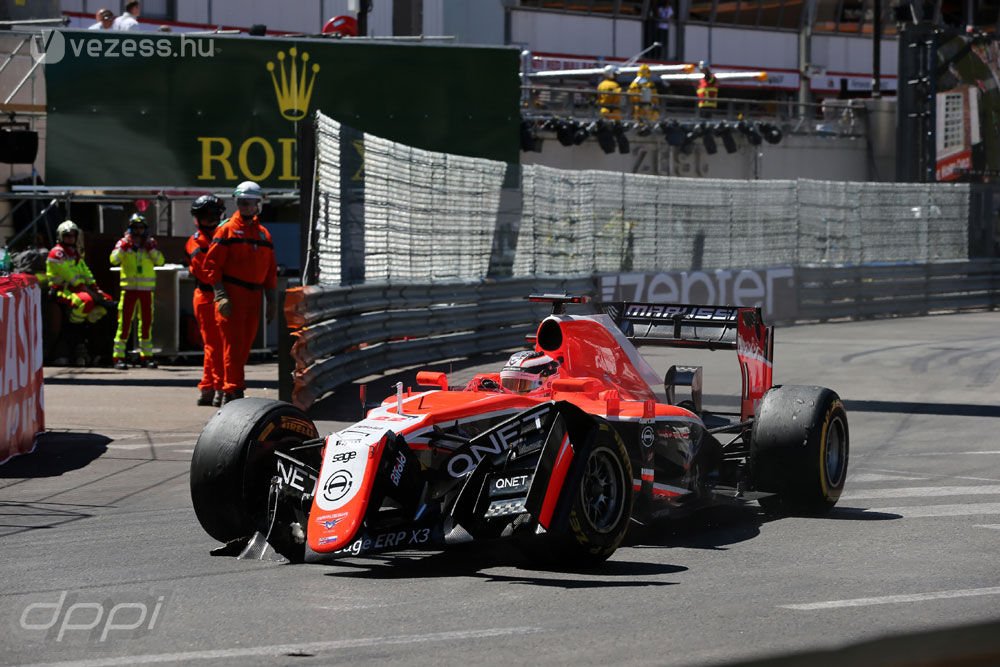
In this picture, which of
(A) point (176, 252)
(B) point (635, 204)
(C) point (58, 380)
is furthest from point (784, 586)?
(B) point (635, 204)

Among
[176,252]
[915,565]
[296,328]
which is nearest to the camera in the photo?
[915,565]

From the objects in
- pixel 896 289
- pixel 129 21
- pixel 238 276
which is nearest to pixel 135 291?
pixel 238 276

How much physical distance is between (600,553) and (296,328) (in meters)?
6.17

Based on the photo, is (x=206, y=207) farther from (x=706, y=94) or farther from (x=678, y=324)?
(x=706, y=94)

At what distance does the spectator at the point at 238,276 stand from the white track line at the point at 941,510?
18.4ft

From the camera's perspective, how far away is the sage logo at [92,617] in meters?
5.31

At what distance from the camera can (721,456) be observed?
26.9 ft

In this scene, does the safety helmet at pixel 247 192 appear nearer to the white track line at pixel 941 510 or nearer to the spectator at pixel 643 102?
the white track line at pixel 941 510

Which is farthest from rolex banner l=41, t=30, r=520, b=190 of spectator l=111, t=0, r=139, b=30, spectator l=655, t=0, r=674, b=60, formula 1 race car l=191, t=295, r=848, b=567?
spectator l=655, t=0, r=674, b=60

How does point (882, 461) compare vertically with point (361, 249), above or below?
below

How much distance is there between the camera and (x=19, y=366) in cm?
1042

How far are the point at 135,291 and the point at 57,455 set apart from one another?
254 inches

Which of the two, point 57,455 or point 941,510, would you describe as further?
point 57,455

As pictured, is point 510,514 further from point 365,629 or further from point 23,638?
point 23,638
